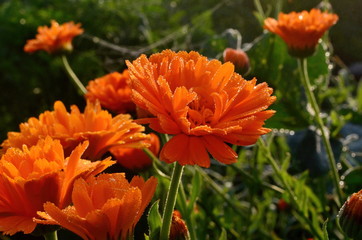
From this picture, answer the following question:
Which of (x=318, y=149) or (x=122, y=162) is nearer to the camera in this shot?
(x=122, y=162)

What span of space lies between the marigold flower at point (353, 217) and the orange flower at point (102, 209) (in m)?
0.19

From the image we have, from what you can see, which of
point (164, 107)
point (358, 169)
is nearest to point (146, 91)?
point (164, 107)

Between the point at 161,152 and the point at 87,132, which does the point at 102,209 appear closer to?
the point at 161,152

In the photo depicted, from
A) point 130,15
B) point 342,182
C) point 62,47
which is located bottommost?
point 342,182

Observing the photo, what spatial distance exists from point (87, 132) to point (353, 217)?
0.26 metres

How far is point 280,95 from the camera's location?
113 cm

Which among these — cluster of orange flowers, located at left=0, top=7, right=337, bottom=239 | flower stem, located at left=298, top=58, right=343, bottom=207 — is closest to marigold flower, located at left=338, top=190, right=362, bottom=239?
cluster of orange flowers, located at left=0, top=7, right=337, bottom=239

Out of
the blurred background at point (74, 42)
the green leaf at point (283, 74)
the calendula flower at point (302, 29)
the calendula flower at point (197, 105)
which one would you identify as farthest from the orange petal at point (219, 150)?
the blurred background at point (74, 42)

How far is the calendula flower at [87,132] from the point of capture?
566mm

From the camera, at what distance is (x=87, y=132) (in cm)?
57

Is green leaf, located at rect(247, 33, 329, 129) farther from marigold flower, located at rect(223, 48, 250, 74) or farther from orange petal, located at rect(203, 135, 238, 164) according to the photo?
orange petal, located at rect(203, 135, 238, 164)

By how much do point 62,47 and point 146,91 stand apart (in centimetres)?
72

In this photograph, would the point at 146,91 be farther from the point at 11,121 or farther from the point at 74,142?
the point at 11,121

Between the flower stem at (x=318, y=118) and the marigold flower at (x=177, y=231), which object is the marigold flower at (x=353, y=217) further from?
the flower stem at (x=318, y=118)
